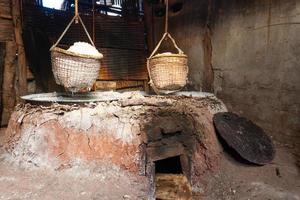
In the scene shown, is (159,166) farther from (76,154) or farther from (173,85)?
(76,154)

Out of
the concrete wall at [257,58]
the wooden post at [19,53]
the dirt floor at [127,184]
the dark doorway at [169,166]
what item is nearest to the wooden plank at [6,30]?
the wooden post at [19,53]

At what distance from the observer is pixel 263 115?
3838 millimetres

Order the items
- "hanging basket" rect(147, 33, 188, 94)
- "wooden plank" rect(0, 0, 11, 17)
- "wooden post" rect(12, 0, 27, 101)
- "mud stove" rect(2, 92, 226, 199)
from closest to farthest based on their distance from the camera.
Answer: "mud stove" rect(2, 92, 226, 199) → "hanging basket" rect(147, 33, 188, 94) → "wooden plank" rect(0, 0, 11, 17) → "wooden post" rect(12, 0, 27, 101)

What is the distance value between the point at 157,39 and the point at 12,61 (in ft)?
10.7

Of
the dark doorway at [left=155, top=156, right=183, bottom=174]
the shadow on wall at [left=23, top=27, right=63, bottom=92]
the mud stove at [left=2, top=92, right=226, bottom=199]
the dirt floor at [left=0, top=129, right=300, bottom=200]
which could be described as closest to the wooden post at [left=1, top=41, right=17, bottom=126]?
the shadow on wall at [left=23, top=27, right=63, bottom=92]

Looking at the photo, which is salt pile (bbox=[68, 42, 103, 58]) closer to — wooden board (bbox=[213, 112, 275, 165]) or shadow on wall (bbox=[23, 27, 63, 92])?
wooden board (bbox=[213, 112, 275, 165])

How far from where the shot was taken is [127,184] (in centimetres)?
265

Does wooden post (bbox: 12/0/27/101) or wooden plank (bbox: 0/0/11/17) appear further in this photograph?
wooden post (bbox: 12/0/27/101)

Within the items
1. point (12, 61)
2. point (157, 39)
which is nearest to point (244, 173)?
point (157, 39)

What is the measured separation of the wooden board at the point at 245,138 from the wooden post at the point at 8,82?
4063 millimetres

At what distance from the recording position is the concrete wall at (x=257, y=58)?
3.45 m

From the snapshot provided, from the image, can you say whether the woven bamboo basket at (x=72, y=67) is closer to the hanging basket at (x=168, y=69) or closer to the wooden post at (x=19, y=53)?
the hanging basket at (x=168, y=69)

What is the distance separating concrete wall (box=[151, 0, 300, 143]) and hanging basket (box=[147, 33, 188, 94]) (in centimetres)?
108

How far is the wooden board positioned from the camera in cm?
335
